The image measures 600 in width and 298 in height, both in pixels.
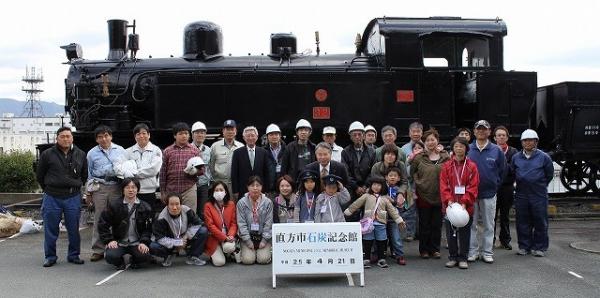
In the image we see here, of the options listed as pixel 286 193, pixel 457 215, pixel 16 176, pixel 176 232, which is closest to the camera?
pixel 457 215

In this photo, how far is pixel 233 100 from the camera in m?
10.2

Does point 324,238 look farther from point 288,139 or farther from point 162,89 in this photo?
point 162,89

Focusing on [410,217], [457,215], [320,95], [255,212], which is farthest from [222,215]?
[320,95]

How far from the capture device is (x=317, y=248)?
6199 mm

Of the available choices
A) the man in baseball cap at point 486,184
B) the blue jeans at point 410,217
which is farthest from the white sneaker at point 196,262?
the man in baseball cap at point 486,184

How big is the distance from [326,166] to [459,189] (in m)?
1.54

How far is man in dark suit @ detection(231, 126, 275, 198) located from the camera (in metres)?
7.58

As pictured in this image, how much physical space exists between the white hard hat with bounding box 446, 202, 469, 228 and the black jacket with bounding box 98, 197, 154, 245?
136 inches

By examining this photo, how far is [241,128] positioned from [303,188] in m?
3.60

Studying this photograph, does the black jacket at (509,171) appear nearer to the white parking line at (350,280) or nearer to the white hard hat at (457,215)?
the white hard hat at (457,215)

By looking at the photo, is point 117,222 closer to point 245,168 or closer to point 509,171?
point 245,168

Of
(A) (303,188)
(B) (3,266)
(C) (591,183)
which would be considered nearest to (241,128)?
(A) (303,188)

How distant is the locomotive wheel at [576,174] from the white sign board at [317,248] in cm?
780

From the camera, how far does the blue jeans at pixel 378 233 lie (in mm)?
6859
